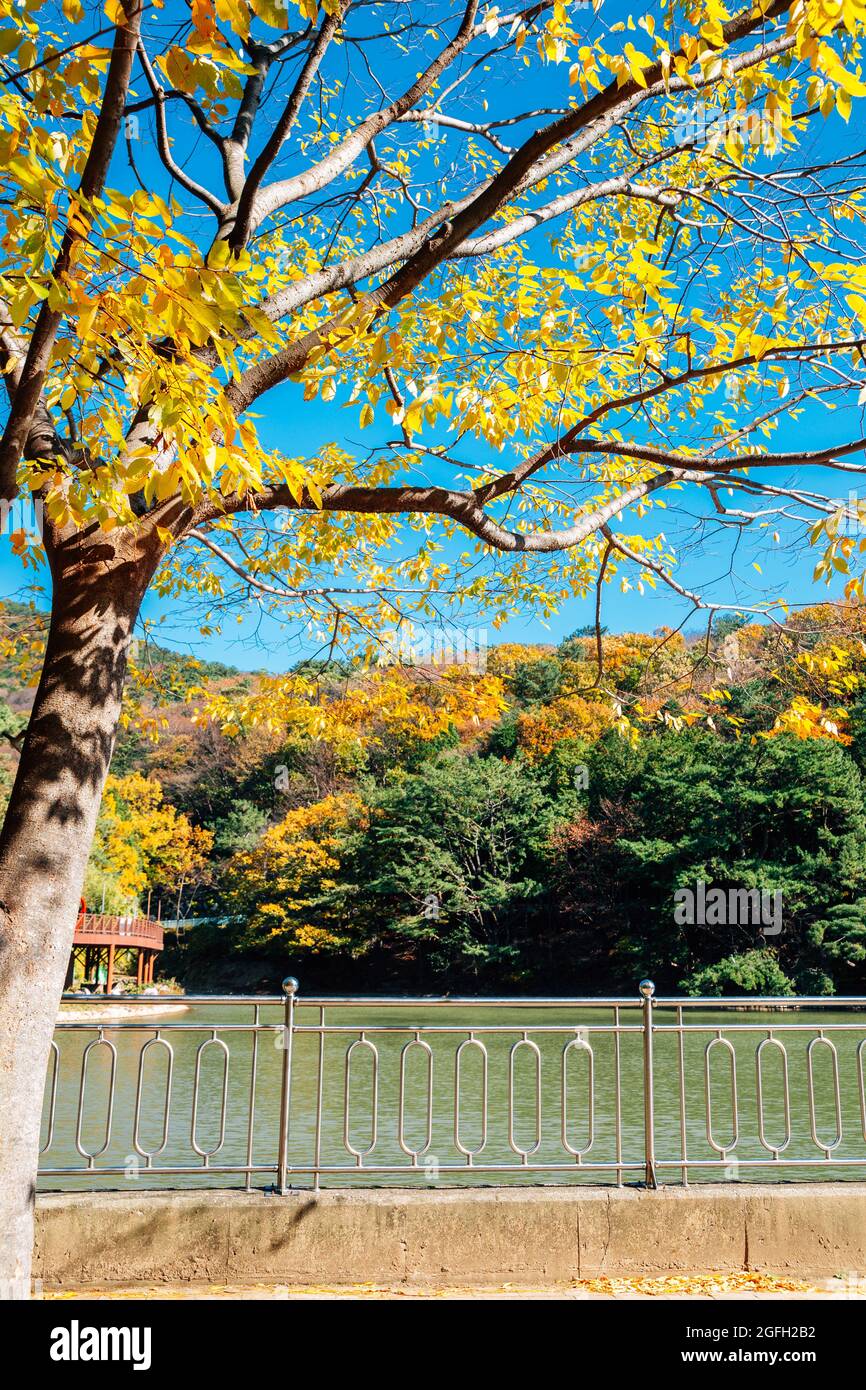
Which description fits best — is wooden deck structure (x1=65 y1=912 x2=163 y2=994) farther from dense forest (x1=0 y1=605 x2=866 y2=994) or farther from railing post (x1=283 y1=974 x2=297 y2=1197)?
railing post (x1=283 y1=974 x2=297 y2=1197)

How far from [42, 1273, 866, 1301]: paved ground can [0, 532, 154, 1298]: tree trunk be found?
4.31 ft

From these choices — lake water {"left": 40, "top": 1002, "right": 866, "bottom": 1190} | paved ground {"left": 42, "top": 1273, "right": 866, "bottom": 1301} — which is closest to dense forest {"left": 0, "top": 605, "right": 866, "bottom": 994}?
lake water {"left": 40, "top": 1002, "right": 866, "bottom": 1190}

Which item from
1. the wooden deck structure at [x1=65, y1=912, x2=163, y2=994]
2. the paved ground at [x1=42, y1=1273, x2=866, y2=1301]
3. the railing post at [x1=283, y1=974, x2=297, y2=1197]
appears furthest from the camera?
the wooden deck structure at [x1=65, y1=912, x2=163, y2=994]

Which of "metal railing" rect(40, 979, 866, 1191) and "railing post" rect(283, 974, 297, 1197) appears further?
"metal railing" rect(40, 979, 866, 1191)

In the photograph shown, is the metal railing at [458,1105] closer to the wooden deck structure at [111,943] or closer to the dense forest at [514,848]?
the dense forest at [514,848]

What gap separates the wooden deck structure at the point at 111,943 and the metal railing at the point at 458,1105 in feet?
37.3

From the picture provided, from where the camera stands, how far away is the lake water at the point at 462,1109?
5273 millimetres

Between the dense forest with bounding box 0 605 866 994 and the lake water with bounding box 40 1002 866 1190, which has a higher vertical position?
the dense forest with bounding box 0 605 866 994

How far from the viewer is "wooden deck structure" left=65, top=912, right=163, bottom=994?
31688 millimetres

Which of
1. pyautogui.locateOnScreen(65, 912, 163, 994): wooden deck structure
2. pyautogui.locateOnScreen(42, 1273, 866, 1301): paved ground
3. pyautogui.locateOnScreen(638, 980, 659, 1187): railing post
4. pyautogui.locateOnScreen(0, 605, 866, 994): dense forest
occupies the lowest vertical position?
pyautogui.locateOnScreen(42, 1273, 866, 1301): paved ground

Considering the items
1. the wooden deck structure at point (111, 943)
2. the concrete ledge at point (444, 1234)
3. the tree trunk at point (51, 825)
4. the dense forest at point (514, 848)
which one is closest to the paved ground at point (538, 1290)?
the concrete ledge at point (444, 1234)
